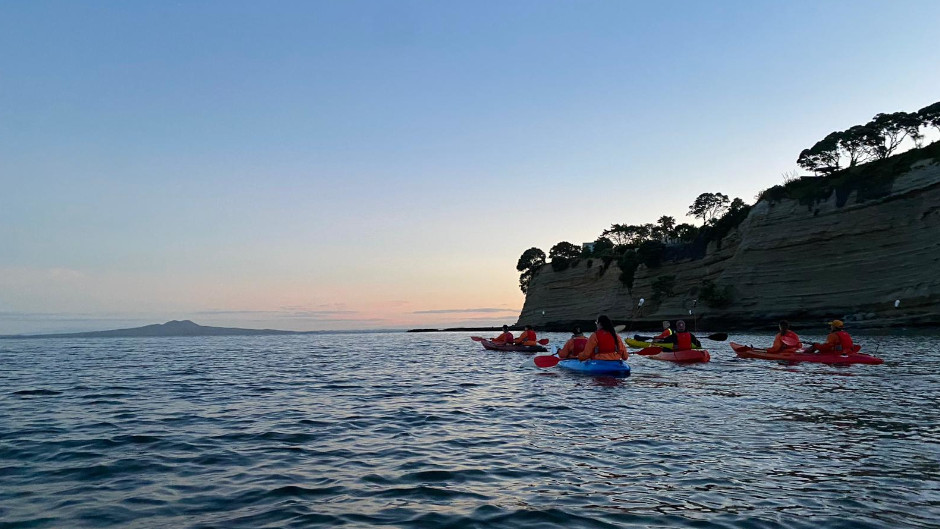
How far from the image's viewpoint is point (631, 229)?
11394 cm

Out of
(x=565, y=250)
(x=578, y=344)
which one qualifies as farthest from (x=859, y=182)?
(x=565, y=250)

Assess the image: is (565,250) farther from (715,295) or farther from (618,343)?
(618,343)

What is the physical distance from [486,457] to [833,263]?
4819 centimetres

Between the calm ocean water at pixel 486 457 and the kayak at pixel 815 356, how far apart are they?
17.0 feet

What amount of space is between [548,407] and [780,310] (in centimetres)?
4393

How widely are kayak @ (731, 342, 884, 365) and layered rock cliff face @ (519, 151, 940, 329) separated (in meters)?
24.1

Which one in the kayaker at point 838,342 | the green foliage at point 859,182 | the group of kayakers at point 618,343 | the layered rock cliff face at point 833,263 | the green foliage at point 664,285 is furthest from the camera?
the green foliage at point 664,285

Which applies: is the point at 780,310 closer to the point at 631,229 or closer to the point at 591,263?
the point at 591,263

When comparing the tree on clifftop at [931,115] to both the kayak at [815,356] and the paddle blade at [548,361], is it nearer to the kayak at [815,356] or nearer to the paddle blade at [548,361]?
the kayak at [815,356]

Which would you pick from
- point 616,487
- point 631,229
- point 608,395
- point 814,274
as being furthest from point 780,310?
point 631,229

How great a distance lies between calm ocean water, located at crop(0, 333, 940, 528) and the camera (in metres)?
5.49

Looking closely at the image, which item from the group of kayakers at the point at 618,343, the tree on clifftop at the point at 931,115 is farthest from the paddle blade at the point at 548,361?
the tree on clifftop at the point at 931,115

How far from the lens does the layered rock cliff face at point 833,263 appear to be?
40875 mm

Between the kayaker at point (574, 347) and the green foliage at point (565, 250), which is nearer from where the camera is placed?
the kayaker at point (574, 347)
